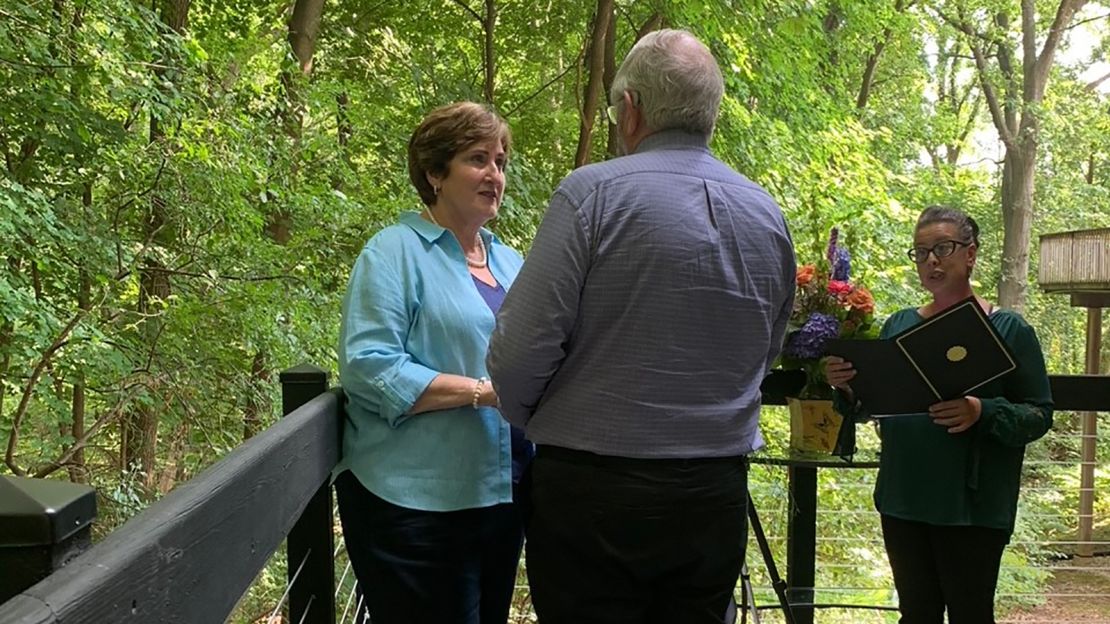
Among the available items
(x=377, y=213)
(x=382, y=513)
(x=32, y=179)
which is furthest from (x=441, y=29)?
(x=382, y=513)

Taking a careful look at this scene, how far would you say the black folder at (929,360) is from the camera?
1891 millimetres

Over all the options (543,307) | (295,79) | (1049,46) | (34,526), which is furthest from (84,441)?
(1049,46)

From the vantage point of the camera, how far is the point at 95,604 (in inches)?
23.1

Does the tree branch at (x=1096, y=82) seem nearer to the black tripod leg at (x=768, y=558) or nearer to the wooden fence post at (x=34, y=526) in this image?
the black tripod leg at (x=768, y=558)

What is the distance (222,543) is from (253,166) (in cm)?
450

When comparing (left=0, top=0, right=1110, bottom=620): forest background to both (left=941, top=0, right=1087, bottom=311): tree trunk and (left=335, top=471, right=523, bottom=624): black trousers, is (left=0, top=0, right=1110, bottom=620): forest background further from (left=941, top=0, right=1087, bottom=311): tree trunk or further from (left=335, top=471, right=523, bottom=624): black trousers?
(left=941, top=0, right=1087, bottom=311): tree trunk

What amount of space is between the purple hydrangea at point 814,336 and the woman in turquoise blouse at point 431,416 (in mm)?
737

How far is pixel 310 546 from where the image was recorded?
6.09 ft

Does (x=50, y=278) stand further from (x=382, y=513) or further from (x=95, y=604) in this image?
(x=95, y=604)

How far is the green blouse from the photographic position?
1.99m

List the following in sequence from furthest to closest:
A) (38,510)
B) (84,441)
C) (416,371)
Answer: (84,441)
(416,371)
(38,510)

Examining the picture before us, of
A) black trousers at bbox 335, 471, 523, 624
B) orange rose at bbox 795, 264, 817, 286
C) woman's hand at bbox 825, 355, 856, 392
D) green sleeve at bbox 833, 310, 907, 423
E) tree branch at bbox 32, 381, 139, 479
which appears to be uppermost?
orange rose at bbox 795, 264, 817, 286

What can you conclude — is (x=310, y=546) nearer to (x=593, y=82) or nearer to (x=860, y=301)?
(x=860, y=301)

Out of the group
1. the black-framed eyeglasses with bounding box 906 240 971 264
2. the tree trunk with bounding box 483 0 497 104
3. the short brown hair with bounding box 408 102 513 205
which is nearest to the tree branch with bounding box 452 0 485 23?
the tree trunk with bounding box 483 0 497 104
